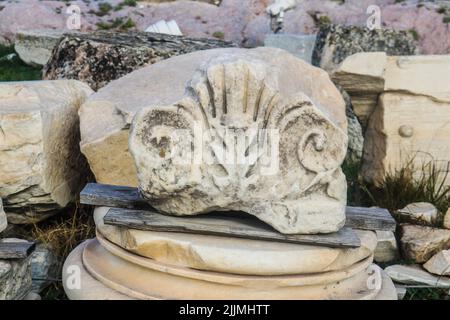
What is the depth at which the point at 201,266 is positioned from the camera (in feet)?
9.68

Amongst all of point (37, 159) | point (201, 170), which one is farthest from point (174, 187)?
point (37, 159)

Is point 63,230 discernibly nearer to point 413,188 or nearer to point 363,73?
point 363,73

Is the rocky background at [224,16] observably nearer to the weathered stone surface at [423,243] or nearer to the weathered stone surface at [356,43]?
the weathered stone surface at [356,43]

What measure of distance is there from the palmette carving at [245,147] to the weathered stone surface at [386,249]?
1.77m

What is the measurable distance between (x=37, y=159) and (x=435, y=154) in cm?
281

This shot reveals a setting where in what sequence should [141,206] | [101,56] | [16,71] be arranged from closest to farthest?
[141,206]
[101,56]
[16,71]

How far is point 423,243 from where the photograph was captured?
14.9 ft

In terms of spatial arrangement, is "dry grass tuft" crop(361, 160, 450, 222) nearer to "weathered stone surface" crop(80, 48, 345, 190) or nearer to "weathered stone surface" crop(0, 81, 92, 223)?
"weathered stone surface" crop(80, 48, 345, 190)

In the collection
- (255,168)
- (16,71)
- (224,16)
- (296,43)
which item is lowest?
(16,71)

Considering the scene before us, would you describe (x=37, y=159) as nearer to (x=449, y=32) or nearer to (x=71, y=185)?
(x=71, y=185)

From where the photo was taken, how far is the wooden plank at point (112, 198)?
3264 mm

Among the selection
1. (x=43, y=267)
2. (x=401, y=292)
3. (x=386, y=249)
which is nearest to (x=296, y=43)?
(x=386, y=249)

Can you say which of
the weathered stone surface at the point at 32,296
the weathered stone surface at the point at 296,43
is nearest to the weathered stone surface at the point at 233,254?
the weathered stone surface at the point at 32,296

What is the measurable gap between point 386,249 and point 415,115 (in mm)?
1117
